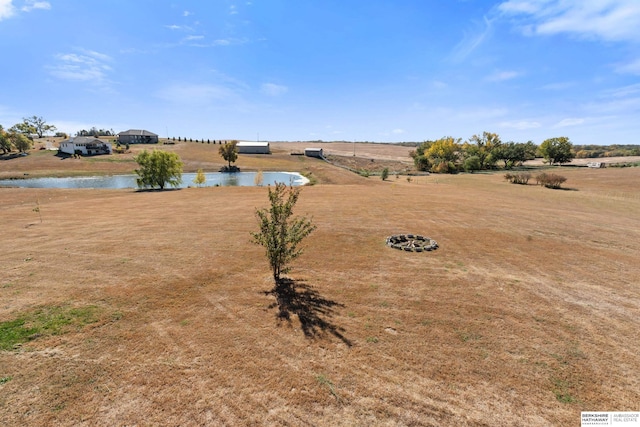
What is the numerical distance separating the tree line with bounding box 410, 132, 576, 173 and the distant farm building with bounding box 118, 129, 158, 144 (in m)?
144

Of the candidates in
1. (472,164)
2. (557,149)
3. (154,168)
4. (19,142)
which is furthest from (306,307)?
(19,142)

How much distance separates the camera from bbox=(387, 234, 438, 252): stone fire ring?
20.7m

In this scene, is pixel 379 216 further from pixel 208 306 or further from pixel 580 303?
pixel 208 306

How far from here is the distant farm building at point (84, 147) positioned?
115438 mm

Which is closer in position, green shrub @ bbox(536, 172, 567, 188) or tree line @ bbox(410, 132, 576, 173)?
green shrub @ bbox(536, 172, 567, 188)

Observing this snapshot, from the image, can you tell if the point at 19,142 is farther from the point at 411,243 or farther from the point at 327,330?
the point at 327,330

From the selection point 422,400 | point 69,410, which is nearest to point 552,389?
point 422,400

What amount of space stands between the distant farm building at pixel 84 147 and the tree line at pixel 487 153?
131941mm

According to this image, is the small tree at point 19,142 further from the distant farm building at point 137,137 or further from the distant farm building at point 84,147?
the distant farm building at point 137,137

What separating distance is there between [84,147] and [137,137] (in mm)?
45034

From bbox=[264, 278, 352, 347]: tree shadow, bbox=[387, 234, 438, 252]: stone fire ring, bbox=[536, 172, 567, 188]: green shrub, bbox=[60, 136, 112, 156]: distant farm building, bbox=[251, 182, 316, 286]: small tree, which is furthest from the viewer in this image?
bbox=[60, 136, 112, 156]: distant farm building
